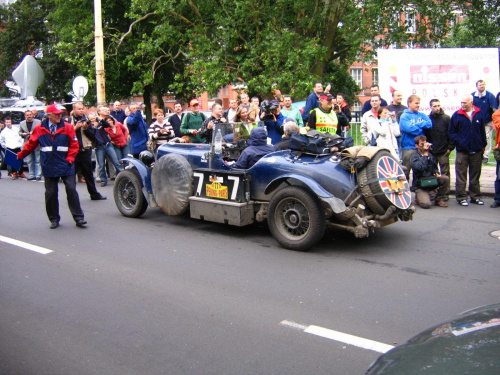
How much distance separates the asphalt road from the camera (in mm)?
3885

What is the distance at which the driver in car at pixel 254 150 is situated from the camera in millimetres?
7202

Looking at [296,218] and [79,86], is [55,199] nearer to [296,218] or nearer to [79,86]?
[296,218]

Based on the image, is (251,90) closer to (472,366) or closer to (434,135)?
(434,135)

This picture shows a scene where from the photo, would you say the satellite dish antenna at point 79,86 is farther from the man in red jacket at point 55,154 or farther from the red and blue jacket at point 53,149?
the red and blue jacket at point 53,149

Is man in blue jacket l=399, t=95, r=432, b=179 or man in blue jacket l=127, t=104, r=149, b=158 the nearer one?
man in blue jacket l=399, t=95, r=432, b=179

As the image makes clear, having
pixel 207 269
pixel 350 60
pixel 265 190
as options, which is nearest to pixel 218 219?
pixel 265 190

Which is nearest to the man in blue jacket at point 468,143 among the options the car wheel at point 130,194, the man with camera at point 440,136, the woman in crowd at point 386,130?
the man with camera at point 440,136

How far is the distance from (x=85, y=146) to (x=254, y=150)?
18.2 feet

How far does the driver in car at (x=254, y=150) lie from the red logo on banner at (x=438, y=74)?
7.06m

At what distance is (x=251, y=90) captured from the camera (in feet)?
60.0

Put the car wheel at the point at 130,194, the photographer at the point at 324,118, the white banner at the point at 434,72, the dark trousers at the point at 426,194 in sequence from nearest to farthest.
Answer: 1. the car wheel at the point at 130,194
2. the dark trousers at the point at 426,194
3. the photographer at the point at 324,118
4. the white banner at the point at 434,72

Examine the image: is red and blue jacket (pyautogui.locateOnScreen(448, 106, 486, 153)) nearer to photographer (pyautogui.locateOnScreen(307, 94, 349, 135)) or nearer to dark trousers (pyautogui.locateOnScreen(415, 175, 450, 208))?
dark trousers (pyautogui.locateOnScreen(415, 175, 450, 208))

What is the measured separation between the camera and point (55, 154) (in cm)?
801

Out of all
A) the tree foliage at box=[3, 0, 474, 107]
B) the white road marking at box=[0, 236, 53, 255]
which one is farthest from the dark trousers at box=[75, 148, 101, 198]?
the tree foliage at box=[3, 0, 474, 107]
